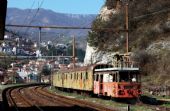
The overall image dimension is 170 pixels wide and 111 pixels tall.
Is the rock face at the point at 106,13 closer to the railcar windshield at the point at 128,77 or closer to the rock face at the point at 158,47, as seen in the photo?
the rock face at the point at 158,47

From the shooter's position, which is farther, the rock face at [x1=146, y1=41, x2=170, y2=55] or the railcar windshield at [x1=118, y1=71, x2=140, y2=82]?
the rock face at [x1=146, y1=41, x2=170, y2=55]

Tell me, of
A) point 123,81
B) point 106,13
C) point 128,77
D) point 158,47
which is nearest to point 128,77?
point 128,77

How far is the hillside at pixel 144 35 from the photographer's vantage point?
5762 centimetres

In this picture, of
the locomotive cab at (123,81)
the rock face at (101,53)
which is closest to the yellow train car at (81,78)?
the locomotive cab at (123,81)

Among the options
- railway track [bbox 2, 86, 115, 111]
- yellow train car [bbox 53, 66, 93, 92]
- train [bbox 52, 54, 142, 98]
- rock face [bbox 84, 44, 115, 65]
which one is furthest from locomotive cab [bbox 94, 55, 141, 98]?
rock face [bbox 84, 44, 115, 65]

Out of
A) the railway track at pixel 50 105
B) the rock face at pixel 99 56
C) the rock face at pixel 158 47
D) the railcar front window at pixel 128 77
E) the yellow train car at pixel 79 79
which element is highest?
the rock face at pixel 158 47

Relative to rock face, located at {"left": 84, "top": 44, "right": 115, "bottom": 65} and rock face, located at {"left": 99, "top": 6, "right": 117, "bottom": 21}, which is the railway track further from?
rock face, located at {"left": 99, "top": 6, "right": 117, "bottom": 21}

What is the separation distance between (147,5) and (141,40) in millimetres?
11433

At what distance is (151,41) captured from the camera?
64.6 meters

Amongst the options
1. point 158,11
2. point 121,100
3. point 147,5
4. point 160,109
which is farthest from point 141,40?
point 160,109

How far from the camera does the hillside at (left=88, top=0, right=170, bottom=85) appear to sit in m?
57.6

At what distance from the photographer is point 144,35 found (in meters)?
67.1

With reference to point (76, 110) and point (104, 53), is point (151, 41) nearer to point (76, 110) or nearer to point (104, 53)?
point (104, 53)

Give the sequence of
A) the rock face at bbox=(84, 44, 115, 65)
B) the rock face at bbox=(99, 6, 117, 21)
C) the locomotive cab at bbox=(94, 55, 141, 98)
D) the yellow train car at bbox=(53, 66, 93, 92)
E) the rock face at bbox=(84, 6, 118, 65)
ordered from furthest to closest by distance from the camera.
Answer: the rock face at bbox=(99, 6, 117, 21) < the rock face at bbox=(84, 6, 118, 65) < the rock face at bbox=(84, 44, 115, 65) < the yellow train car at bbox=(53, 66, 93, 92) < the locomotive cab at bbox=(94, 55, 141, 98)
